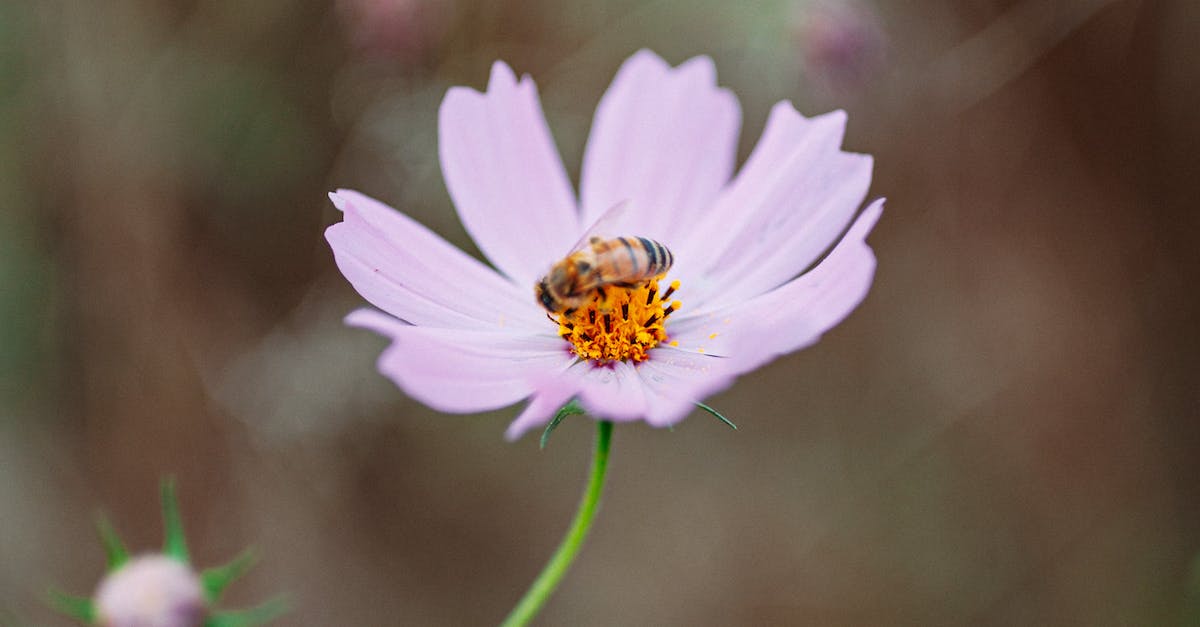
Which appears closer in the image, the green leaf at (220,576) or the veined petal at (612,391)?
the veined petal at (612,391)

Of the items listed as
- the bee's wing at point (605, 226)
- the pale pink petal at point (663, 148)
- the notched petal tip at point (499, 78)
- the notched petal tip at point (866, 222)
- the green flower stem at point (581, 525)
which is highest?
the notched petal tip at point (499, 78)

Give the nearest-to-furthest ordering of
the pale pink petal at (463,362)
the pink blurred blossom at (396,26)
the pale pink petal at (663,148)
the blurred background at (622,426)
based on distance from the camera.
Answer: the pale pink petal at (463,362) → the pale pink petal at (663,148) → the pink blurred blossom at (396,26) → the blurred background at (622,426)

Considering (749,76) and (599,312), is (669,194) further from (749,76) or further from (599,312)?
(749,76)

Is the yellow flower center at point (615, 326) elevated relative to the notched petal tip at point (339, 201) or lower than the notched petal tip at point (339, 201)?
lower

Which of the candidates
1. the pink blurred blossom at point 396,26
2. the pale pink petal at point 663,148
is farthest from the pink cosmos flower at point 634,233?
the pink blurred blossom at point 396,26

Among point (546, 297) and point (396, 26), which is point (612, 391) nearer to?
point (546, 297)

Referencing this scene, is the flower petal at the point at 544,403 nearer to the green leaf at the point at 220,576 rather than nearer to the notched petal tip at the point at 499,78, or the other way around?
the green leaf at the point at 220,576

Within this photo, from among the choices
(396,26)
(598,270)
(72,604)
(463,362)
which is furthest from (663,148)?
(72,604)
